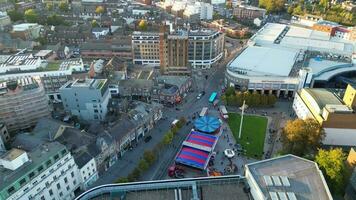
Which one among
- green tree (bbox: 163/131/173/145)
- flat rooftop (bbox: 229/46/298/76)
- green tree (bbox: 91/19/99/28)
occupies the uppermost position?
green tree (bbox: 91/19/99/28)

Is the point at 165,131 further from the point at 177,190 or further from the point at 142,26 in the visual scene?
the point at 142,26

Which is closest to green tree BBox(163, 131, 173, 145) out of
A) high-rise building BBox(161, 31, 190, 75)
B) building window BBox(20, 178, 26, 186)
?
building window BBox(20, 178, 26, 186)

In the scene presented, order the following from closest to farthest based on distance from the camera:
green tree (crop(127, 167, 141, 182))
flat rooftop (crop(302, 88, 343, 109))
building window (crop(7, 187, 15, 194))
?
building window (crop(7, 187, 15, 194))
green tree (crop(127, 167, 141, 182))
flat rooftop (crop(302, 88, 343, 109))

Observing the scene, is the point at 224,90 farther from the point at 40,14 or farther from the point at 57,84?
the point at 40,14

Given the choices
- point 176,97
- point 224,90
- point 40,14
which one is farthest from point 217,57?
point 40,14

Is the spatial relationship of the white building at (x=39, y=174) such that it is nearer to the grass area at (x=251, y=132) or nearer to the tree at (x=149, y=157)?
the tree at (x=149, y=157)

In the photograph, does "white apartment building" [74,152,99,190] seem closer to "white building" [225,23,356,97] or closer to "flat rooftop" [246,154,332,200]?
"flat rooftop" [246,154,332,200]

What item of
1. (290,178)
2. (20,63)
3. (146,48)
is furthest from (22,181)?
(146,48)
